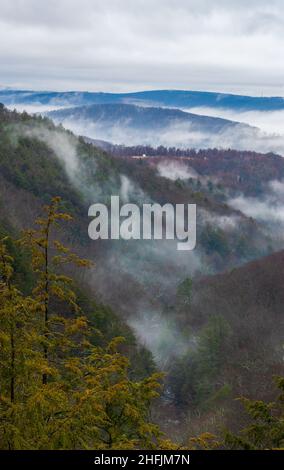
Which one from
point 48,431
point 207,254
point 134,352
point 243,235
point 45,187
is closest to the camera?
point 48,431

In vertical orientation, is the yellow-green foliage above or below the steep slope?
above

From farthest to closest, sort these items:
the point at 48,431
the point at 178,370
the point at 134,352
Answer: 1. the point at 178,370
2. the point at 134,352
3. the point at 48,431

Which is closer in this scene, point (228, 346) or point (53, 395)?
point (53, 395)

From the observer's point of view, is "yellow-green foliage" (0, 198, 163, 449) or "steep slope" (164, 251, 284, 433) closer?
"yellow-green foliage" (0, 198, 163, 449)

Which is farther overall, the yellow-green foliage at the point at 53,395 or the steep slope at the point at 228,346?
the steep slope at the point at 228,346

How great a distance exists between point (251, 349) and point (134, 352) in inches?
761

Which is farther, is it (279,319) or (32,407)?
(279,319)

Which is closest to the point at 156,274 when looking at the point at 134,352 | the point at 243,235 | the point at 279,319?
the point at 243,235

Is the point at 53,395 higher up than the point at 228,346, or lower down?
higher up

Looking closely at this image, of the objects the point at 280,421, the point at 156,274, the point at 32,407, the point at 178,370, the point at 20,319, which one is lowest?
the point at 156,274

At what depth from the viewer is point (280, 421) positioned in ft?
47.0

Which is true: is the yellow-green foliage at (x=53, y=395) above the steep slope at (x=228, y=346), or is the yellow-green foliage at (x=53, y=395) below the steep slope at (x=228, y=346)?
above
